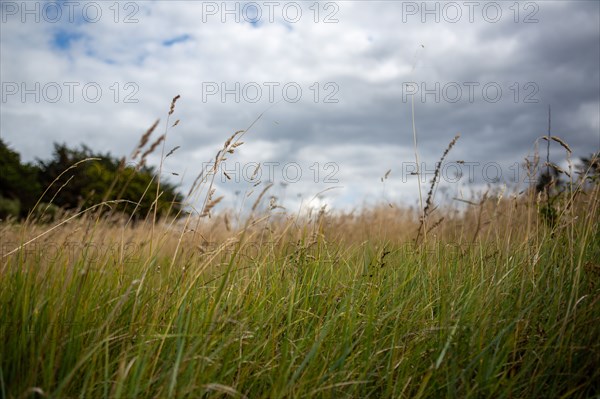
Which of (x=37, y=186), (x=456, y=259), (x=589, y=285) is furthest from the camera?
(x=37, y=186)

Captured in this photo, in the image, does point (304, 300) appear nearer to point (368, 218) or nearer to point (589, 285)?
point (589, 285)

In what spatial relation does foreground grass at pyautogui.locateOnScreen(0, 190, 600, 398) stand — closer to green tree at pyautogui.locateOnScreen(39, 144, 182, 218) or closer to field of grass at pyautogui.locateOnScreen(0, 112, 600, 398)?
field of grass at pyautogui.locateOnScreen(0, 112, 600, 398)

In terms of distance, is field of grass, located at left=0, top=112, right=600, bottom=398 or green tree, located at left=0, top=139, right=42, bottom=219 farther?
green tree, located at left=0, top=139, right=42, bottom=219

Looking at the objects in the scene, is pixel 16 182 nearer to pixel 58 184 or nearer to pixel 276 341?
pixel 58 184

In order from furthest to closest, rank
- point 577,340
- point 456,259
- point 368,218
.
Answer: point 368,218
point 456,259
point 577,340

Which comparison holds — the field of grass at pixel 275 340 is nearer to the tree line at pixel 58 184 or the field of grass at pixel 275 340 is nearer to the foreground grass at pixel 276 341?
the foreground grass at pixel 276 341

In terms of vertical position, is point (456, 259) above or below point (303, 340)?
above

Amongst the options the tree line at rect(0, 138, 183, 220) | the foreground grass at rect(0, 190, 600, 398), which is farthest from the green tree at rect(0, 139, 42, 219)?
the foreground grass at rect(0, 190, 600, 398)

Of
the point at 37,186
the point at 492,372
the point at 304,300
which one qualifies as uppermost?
the point at 37,186

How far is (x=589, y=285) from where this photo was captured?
9.05 ft

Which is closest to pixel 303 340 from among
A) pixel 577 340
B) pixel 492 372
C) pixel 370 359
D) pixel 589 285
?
pixel 370 359

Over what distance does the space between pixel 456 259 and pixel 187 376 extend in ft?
6.97

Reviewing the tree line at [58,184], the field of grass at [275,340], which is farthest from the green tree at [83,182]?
the field of grass at [275,340]

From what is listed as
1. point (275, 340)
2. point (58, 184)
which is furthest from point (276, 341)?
point (58, 184)
